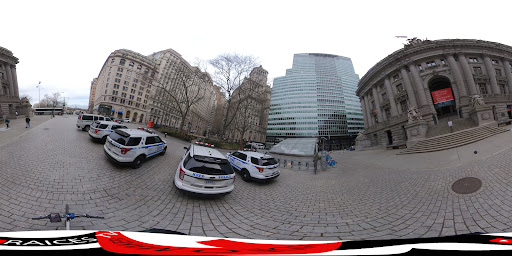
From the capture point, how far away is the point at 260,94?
2150 cm

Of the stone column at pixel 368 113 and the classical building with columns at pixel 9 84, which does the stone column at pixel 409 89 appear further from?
the classical building with columns at pixel 9 84

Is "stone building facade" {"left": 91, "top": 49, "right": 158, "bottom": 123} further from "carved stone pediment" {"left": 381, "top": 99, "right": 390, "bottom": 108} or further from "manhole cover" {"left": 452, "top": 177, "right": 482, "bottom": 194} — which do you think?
"carved stone pediment" {"left": 381, "top": 99, "right": 390, "bottom": 108}

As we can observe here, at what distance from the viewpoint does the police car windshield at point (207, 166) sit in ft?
13.3

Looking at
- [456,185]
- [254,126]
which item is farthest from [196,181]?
[254,126]

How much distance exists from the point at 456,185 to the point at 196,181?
25.0 feet

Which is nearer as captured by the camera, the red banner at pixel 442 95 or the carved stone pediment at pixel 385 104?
the red banner at pixel 442 95

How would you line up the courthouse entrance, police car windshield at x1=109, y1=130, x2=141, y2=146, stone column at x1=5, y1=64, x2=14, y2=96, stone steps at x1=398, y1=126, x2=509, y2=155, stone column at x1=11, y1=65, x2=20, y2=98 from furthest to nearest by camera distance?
stone column at x1=11, y1=65, x2=20, y2=98, stone column at x1=5, y1=64, x2=14, y2=96, the courthouse entrance, stone steps at x1=398, y1=126, x2=509, y2=155, police car windshield at x1=109, y1=130, x2=141, y2=146

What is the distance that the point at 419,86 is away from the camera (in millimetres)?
21391

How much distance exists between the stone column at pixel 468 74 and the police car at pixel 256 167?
2928 centimetres

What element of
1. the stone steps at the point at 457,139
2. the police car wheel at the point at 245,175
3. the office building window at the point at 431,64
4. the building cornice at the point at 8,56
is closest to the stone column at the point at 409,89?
the office building window at the point at 431,64

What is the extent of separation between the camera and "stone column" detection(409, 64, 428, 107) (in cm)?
2083

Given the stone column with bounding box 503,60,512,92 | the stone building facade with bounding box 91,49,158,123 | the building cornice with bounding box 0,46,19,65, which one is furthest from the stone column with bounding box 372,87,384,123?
the building cornice with bounding box 0,46,19,65

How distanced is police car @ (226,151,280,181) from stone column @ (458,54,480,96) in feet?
96.1

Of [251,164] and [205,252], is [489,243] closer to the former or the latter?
[205,252]
